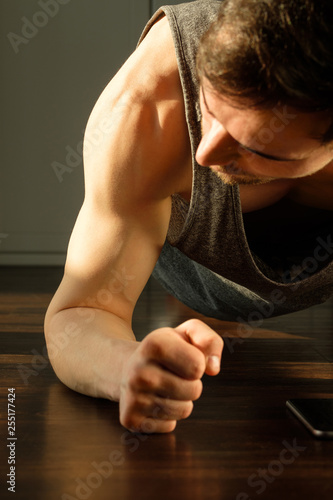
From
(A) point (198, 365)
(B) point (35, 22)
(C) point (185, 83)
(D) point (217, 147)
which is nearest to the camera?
(A) point (198, 365)

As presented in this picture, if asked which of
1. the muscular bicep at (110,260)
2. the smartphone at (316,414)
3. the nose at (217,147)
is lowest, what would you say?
the smartphone at (316,414)

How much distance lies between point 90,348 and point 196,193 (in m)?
0.26

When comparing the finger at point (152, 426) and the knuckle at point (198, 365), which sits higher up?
the knuckle at point (198, 365)

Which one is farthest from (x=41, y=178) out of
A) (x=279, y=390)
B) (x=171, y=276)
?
(x=279, y=390)

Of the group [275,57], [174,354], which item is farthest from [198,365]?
[275,57]

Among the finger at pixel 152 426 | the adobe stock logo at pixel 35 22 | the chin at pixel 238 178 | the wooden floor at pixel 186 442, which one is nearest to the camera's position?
the wooden floor at pixel 186 442

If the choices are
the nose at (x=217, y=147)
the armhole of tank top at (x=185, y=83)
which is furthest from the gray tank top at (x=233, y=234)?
the nose at (x=217, y=147)

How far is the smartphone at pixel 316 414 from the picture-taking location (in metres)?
0.63

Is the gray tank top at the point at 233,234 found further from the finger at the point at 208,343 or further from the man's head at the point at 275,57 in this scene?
the finger at the point at 208,343

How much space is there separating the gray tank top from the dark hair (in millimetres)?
169

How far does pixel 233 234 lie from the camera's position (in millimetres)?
880

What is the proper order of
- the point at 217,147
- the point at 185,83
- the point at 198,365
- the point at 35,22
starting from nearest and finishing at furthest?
the point at 198,365, the point at 217,147, the point at 185,83, the point at 35,22

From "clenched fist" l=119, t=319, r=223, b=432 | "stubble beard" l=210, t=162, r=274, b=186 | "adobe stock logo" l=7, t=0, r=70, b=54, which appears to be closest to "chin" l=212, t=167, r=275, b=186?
"stubble beard" l=210, t=162, r=274, b=186

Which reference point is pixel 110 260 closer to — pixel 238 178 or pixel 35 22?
pixel 238 178
